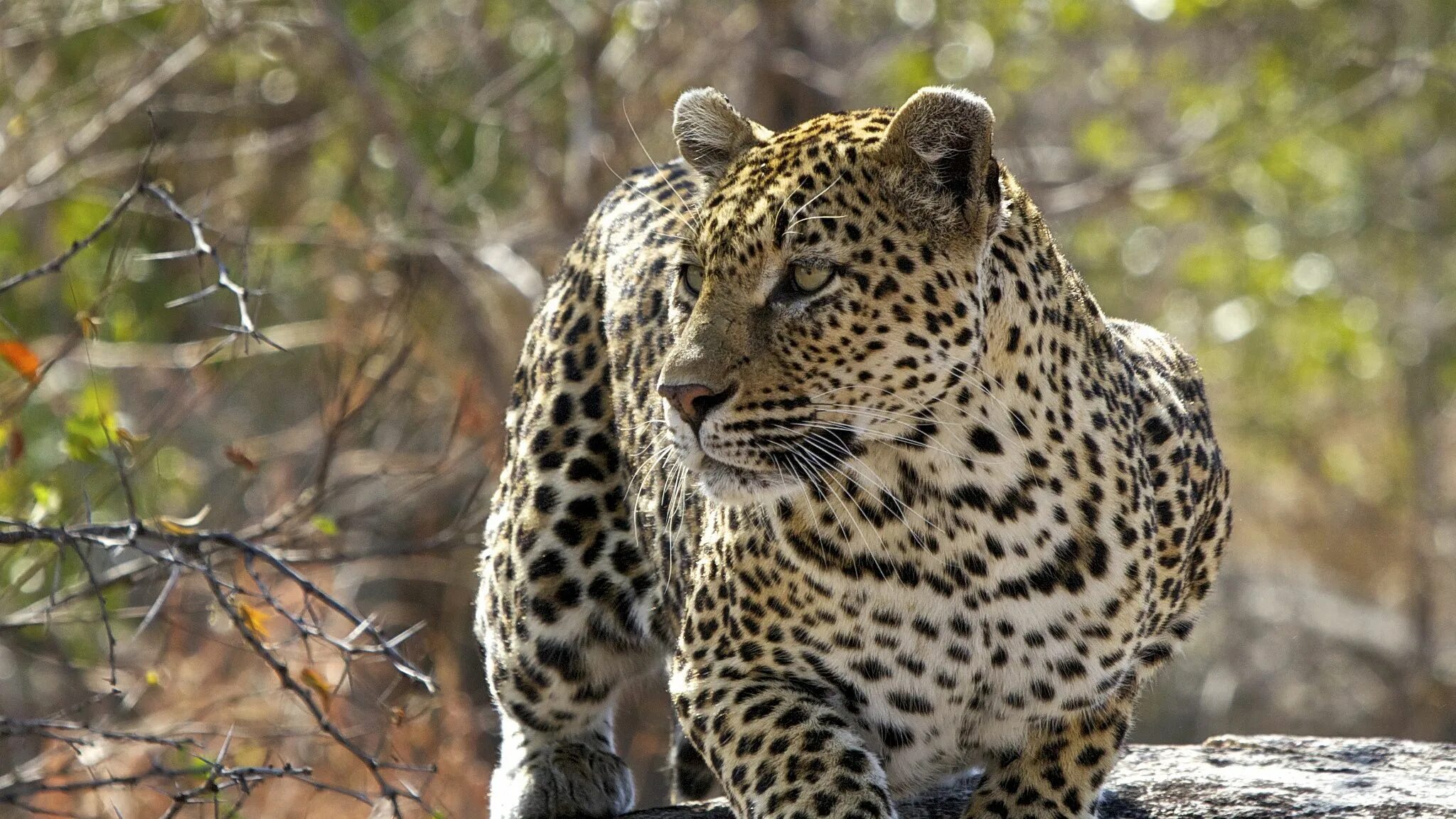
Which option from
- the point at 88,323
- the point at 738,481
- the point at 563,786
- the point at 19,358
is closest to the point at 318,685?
the point at 563,786

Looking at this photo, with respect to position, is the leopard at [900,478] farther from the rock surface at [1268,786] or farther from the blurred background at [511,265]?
the blurred background at [511,265]

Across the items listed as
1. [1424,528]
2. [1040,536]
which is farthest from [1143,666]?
[1424,528]

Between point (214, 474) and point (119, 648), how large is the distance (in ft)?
15.8

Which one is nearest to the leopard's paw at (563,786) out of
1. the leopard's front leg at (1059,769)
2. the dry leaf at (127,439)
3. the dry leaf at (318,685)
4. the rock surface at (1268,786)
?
the rock surface at (1268,786)

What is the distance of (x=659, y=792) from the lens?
14180mm

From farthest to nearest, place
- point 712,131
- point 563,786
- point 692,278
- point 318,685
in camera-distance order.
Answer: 1. point 563,786
2. point 318,685
3. point 712,131
4. point 692,278

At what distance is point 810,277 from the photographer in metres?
4.75

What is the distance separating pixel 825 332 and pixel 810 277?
0.51ft

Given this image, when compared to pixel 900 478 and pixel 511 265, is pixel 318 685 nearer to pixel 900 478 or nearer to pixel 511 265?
pixel 900 478

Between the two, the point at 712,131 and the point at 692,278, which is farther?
the point at 712,131

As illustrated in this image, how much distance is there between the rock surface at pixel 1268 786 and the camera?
591cm

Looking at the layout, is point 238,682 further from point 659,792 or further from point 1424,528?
point 1424,528

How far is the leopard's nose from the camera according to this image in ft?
15.2

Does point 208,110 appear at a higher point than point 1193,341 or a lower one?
higher
